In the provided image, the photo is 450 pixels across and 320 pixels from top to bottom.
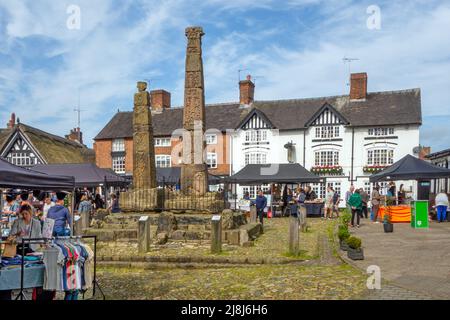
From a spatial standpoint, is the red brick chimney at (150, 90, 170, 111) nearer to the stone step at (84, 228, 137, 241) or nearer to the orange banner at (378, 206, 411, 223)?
the orange banner at (378, 206, 411, 223)

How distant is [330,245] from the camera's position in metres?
13.5

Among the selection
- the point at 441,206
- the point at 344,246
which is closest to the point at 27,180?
the point at 344,246

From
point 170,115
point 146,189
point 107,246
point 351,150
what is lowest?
point 107,246

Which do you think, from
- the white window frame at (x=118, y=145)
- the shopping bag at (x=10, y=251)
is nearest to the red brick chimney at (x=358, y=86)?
the white window frame at (x=118, y=145)

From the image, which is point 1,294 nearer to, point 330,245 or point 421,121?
point 330,245

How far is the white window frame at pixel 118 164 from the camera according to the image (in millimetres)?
43375

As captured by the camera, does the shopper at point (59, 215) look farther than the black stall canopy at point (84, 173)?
No

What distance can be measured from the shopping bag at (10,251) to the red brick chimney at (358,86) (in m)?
36.1

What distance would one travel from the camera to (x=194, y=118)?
678 inches

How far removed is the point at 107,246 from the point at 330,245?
6.86 metres

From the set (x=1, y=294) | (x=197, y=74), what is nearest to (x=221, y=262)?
(x=1, y=294)

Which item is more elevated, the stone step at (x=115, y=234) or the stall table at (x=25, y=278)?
the stall table at (x=25, y=278)

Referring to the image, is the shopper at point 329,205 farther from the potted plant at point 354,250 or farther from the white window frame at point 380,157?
the potted plant at point 354,250

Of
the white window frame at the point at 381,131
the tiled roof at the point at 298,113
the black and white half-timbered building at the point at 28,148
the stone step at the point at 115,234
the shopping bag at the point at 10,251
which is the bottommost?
the stone step at the point at 115,234
